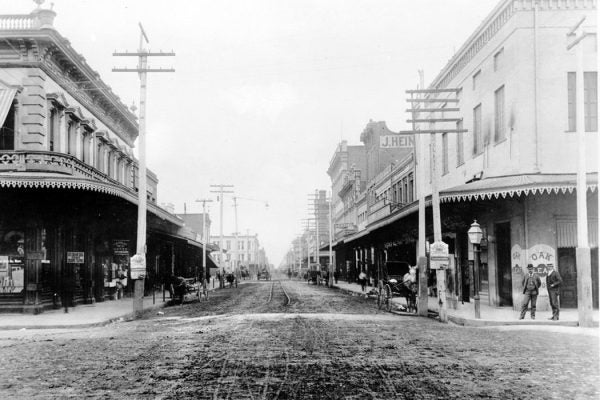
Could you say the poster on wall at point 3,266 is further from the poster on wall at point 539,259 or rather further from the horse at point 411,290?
the poster on wall at point 539,259

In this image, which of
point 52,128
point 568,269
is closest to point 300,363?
point 568,269

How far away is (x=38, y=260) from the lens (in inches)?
893

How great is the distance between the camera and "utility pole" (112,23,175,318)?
74.0 ft

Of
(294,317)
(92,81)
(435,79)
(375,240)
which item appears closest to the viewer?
(294,317)

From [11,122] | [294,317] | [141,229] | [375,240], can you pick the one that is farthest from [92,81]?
[375,240]

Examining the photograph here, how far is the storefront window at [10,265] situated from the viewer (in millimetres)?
22531

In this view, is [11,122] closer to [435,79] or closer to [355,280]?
[435,79]

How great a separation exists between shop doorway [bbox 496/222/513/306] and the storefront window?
16.9 meters

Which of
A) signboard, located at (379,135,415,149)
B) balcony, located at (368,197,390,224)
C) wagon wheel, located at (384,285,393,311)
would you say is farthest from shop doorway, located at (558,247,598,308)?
balcony, located at (368,197,390,224)

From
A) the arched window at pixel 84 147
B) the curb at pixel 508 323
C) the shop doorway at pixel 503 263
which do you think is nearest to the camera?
the curb at pixel 508 323

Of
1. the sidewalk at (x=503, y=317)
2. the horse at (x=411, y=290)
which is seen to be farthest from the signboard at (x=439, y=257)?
the horse at (x=411, y=290)

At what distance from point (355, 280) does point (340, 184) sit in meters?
27.0

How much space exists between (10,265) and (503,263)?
1743 cm

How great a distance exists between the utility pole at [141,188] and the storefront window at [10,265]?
12.4 feet
